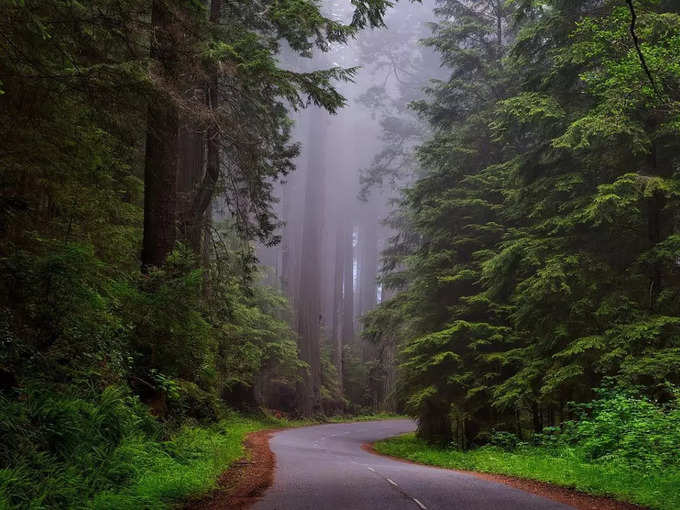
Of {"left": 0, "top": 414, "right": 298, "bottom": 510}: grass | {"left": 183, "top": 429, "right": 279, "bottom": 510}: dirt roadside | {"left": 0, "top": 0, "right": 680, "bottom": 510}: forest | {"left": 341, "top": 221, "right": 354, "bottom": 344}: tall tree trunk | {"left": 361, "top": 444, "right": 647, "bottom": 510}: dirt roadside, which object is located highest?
{"left": 341, "top": 221, "right": 354, "bottom": 344}: tall tree trunk

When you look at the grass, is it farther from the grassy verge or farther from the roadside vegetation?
the roadside vegetation

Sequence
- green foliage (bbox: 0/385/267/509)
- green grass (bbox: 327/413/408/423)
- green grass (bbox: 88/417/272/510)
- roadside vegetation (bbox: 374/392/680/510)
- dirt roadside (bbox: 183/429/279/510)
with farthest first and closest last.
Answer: green grass (bbox: 327/413/408/423), roadside vegetation (bbox: 374/392/680/510), dirt roadside (bbox: 183/429/279/510), green grass (bbox: 88/417/272/510), green foliage (bbox: 0/385/267/509)

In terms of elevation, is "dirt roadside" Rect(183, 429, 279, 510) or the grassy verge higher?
the grassy verge

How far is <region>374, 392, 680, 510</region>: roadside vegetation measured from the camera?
7820 mm

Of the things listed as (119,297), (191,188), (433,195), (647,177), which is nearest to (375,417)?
(433,195)

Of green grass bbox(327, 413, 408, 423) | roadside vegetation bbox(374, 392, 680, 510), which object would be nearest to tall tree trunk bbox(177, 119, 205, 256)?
roadside vegetation bbox(374, 392, 680, 510)

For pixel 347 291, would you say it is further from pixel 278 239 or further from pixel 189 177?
pixel 278 239

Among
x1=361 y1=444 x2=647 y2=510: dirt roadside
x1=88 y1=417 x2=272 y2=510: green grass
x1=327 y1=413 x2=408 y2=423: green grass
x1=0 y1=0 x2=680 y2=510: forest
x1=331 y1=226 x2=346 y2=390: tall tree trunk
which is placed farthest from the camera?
x1=331 y1=226 x2=346 y2=390: tall tree trunk

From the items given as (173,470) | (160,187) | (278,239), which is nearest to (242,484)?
(173,470)

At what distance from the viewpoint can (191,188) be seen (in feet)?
48.5

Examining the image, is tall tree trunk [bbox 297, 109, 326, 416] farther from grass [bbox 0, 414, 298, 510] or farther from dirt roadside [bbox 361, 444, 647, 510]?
grass [bbox 0, 414, 298, 510]

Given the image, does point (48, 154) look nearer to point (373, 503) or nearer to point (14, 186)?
point (14, 186)

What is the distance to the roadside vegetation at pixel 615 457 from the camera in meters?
7.82

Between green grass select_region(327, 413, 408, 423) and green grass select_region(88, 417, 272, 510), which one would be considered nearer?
green grass select_region(88, 417, 272, 510)
